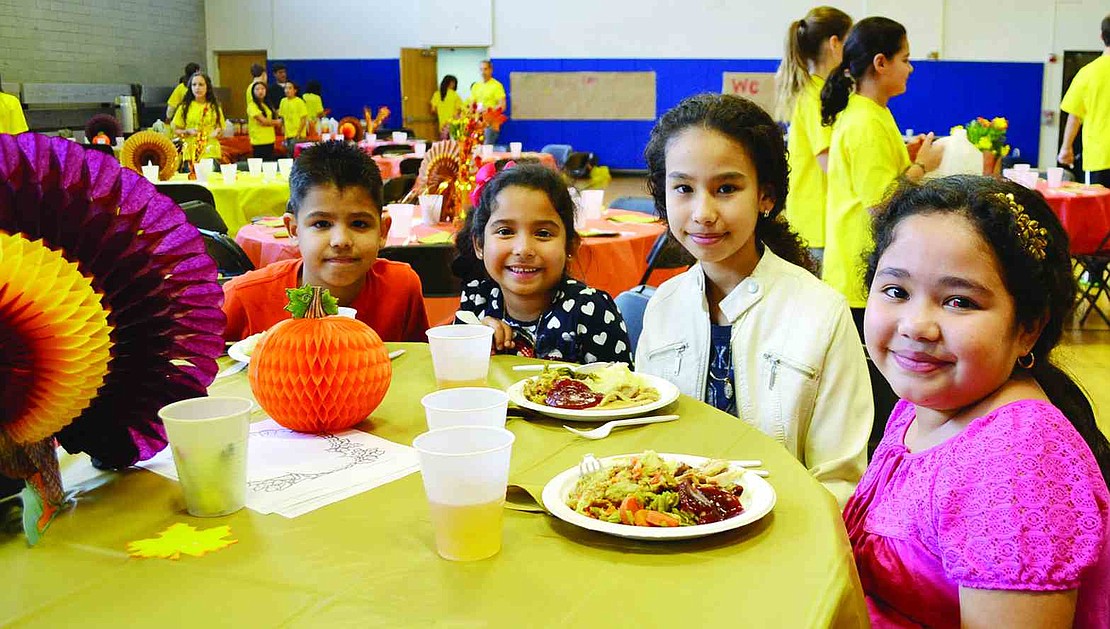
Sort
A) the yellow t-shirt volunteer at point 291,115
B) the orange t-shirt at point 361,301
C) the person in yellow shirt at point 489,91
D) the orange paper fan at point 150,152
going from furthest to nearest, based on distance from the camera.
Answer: the person in yellow shirt at point 489,91, the yellow t-shirt volunteer at point 291,115, the orange paper fan at point 150,152, the orange t-shirt at point 361,301

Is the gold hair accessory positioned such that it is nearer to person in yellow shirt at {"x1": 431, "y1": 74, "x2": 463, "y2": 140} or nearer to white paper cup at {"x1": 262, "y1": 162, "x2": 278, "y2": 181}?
white paper cup at {"x1": 262, "y1": 162, "x2": 278, "y2": 181}

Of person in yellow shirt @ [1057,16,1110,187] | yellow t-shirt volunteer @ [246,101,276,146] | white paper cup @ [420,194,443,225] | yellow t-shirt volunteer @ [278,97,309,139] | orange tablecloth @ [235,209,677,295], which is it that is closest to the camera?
orange tablecloth @ [235,209,677,295]

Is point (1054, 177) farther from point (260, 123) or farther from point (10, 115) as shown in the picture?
point (260, 123)

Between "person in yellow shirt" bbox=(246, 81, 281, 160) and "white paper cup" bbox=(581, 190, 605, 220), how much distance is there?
8851mm

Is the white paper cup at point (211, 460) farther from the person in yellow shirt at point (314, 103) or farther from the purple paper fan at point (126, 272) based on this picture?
the person in yellow shirt at point (314, 103)

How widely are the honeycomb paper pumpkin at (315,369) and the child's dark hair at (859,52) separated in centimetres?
288

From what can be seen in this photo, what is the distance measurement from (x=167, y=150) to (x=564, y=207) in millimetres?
4514

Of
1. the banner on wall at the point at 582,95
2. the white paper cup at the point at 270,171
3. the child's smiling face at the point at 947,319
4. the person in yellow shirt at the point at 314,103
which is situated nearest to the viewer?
the child's smiling face at the point at 947,319

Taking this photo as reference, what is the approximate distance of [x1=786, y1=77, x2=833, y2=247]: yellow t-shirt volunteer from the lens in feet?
14.1

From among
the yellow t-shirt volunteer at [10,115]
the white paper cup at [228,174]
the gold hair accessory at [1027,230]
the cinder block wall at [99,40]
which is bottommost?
the white paper cup at [228,174]

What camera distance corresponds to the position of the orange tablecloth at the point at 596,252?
3961 millimetres

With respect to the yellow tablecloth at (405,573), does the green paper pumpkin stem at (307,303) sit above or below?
above

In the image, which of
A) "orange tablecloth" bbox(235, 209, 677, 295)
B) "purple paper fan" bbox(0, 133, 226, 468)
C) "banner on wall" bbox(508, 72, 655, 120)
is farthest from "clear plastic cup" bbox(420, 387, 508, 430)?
"banner on wall" bbox(508, 72, 655, 120)

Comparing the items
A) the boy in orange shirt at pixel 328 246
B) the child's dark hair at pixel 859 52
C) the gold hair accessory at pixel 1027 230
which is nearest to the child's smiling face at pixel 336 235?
the boy in orange shirt at pixel 328 246
